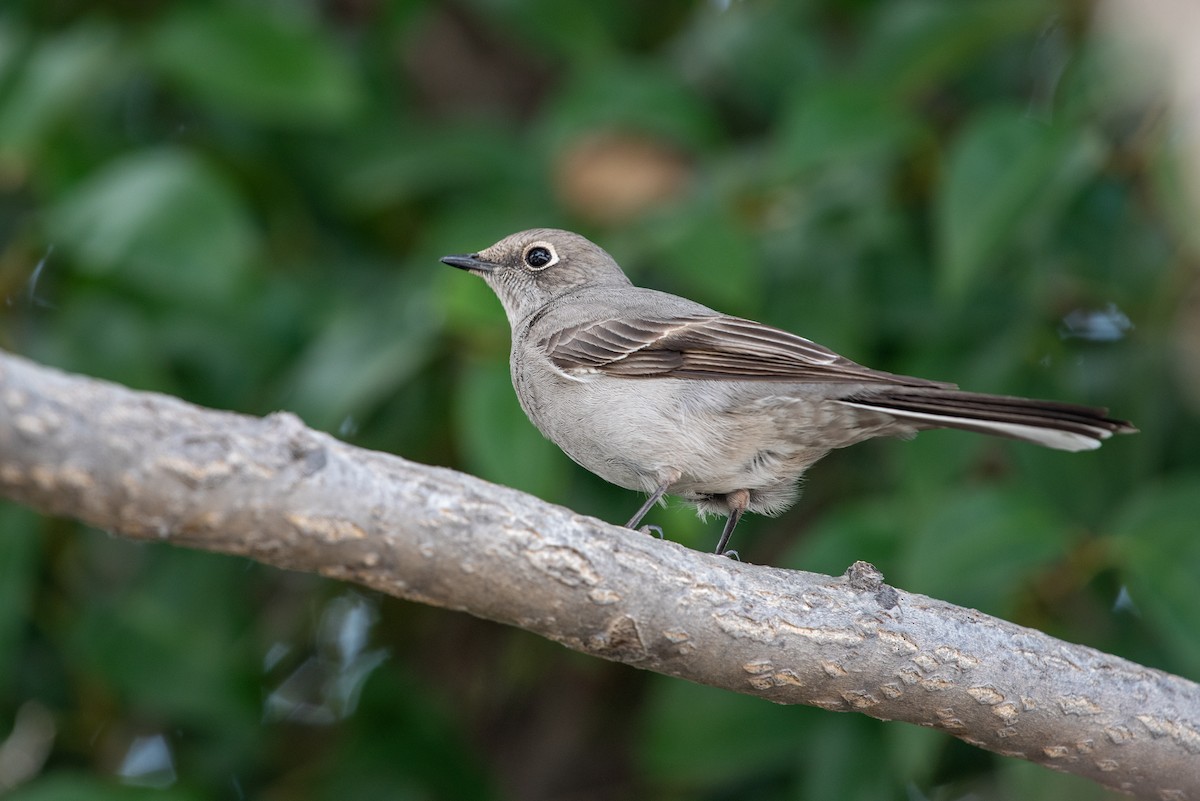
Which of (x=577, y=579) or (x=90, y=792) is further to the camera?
(x=90, y=792)

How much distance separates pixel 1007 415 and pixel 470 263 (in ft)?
7.97

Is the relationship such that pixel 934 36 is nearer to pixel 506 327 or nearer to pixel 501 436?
pixel 506 327

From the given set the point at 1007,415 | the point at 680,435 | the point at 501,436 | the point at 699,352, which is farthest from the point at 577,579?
the point at 501,436

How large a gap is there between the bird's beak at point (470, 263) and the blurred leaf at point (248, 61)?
1115 mm

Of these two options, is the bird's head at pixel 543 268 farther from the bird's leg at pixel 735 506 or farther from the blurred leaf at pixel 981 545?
the blurred leaf at pixel 981 545

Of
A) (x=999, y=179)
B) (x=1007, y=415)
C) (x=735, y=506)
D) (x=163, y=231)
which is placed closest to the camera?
(x=1007, y=415)

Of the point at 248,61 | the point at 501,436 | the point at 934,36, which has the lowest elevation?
the point at 501,436

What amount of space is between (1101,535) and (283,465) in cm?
370

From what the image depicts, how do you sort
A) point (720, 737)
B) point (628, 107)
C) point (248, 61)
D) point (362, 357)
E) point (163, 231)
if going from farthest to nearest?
point (628, 107) → point (248, 61) → point (362, 357) → point (720, 737) → point (163, 231)

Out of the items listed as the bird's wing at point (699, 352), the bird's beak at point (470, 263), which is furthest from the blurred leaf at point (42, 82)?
the bird's wing at point (699, 352)

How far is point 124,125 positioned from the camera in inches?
285

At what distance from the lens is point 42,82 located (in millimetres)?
5688

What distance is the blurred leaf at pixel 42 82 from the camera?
5.57m

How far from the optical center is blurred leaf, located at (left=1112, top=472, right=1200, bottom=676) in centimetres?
461
